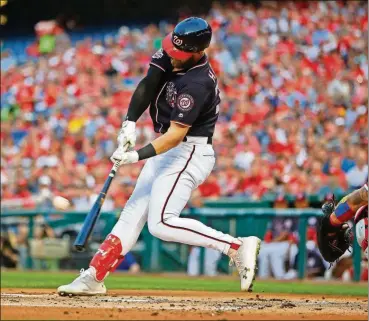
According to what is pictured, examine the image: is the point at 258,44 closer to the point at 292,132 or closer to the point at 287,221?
the point at 292,132

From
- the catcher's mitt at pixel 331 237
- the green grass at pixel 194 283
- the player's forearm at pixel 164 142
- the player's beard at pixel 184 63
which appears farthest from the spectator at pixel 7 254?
the player's forearm at pixel 164 142

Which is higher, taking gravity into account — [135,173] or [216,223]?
[135,173]

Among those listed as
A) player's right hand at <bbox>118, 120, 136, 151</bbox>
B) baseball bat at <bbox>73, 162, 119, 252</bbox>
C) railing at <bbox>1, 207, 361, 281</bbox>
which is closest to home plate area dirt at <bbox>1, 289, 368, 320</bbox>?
baseball bat at <bbox>73, 162, 119, 252</bbox>

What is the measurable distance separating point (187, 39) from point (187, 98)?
0.41 m

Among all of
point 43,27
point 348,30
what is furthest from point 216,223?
point 43,27

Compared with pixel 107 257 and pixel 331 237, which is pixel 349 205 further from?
pixel 107 257

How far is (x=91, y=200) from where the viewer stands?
13.1 metres

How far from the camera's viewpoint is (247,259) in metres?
5.82

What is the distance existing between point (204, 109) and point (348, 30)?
9.53 m

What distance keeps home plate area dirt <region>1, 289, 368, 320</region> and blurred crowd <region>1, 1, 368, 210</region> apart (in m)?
5.08

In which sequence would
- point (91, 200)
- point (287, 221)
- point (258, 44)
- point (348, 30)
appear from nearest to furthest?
1. point (287, 221)
2. point (91, 200)
3. point (348, 30)
4. point (258, 44)

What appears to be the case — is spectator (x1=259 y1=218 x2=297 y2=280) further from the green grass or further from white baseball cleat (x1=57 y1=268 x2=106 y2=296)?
white baseball cleat (x1=57 y1=268 x2=106 y2=296)

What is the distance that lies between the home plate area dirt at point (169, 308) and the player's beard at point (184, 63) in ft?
5.18

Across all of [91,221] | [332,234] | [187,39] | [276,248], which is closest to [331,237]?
[332,234]
